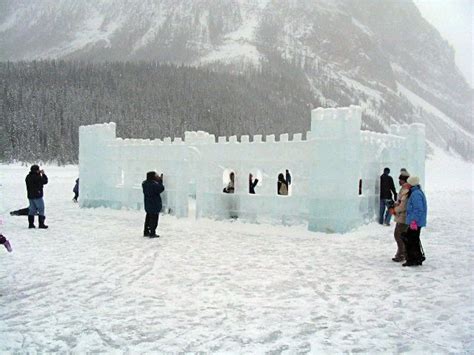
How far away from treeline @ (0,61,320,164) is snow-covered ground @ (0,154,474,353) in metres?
63.0

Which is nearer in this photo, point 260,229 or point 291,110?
point 260,229

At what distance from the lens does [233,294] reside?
786 centimetres

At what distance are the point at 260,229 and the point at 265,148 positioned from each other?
2.56m

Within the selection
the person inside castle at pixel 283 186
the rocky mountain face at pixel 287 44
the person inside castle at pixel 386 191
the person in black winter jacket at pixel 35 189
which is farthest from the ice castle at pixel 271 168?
the rocky mountain face at pixel 287 44

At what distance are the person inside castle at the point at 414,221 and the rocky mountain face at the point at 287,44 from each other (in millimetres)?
107319

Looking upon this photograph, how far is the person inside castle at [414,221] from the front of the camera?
368 inches

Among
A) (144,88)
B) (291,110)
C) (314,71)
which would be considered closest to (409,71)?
(314,71)

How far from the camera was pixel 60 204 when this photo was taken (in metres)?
23.6

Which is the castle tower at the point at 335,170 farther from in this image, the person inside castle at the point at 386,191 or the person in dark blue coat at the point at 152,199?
the person in dark blue coat at the point at 152,199

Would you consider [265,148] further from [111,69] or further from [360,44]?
[360,44]

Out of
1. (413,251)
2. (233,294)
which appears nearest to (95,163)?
(233,294)

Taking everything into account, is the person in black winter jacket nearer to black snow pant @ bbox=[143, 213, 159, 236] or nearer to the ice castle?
black snow pant @ bbox=[143, 213, 159, 236]

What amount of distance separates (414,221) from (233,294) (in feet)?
12.5

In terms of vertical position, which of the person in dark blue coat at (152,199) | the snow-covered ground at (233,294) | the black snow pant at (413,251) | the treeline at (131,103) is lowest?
the snow-covered ground at (233,294)
